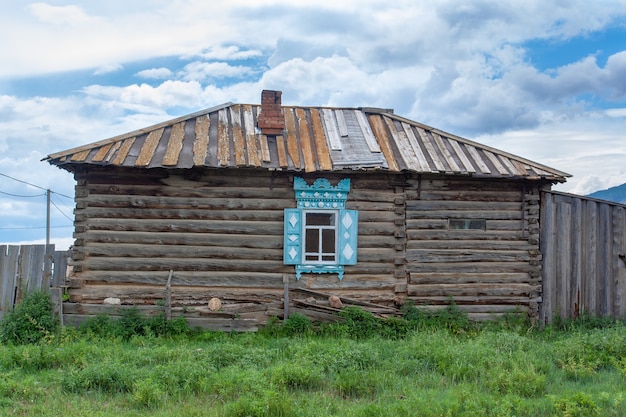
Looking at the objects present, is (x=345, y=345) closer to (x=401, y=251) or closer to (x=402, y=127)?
(x=401, y=251)

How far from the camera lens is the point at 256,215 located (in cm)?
1260

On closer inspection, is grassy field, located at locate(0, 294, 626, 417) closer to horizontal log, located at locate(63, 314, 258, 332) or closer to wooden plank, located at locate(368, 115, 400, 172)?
horizontal log, located at locate(63, 314, 258, 332)

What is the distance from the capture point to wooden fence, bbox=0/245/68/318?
1245 centimetres

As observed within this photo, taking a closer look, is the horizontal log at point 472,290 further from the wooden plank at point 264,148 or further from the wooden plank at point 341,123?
the wooden plank at point 264,148

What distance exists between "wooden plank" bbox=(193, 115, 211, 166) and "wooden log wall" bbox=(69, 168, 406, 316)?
15.4 inches

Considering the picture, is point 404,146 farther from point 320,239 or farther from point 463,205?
point 320,239

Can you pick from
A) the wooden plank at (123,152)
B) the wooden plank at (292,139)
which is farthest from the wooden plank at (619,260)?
the wooden plank at (123,152)

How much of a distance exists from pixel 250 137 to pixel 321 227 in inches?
110

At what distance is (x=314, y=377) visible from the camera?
26.6 feet

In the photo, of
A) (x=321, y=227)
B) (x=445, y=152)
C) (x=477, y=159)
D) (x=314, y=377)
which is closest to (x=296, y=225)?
(x=321, y=227)

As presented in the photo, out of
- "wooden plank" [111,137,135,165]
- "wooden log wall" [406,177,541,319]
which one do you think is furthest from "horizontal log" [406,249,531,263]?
"wooden plank" [111,137,135,165]

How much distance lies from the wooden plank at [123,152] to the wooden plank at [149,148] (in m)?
0.30

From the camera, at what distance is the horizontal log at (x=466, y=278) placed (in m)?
13.0

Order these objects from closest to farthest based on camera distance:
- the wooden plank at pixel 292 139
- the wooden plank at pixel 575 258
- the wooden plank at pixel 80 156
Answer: the wooden plank at pixel 80 156
the wooden plank at pixel 292 139
the wooden plank at pixel 575 258
